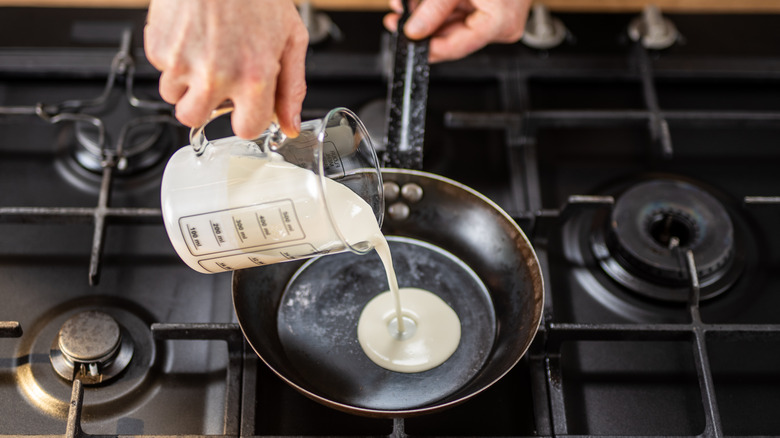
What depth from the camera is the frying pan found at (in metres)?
0.80

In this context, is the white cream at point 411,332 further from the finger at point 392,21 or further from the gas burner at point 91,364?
the finger at point 392,21

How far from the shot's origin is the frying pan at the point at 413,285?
2.61ft

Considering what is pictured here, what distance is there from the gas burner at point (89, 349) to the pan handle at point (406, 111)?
0.35 metres

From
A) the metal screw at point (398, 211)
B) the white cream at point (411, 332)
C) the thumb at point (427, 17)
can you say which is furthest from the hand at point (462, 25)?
the white cream at point (411, 332)

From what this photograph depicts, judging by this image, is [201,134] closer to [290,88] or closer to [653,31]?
[290,88]

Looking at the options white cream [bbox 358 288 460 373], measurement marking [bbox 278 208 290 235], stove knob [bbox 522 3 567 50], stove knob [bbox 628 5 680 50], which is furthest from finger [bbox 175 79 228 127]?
stove knob [bbox 628 5 680 50]

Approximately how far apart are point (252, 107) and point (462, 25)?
0.45m

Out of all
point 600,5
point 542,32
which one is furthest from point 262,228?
point 600,5

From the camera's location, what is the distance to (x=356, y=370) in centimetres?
82

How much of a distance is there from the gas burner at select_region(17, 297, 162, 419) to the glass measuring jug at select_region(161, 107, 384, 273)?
0.49ft

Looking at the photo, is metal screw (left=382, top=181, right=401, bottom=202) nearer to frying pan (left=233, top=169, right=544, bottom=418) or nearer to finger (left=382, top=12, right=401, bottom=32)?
frying pan (left=233, top=169, right=544, bottom=418)

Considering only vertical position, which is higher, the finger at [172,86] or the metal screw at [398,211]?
the metal screw at [398,211]

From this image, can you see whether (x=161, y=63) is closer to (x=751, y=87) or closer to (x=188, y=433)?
(x=188, y=433)

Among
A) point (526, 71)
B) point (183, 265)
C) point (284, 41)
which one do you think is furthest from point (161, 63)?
point (526, 71)
